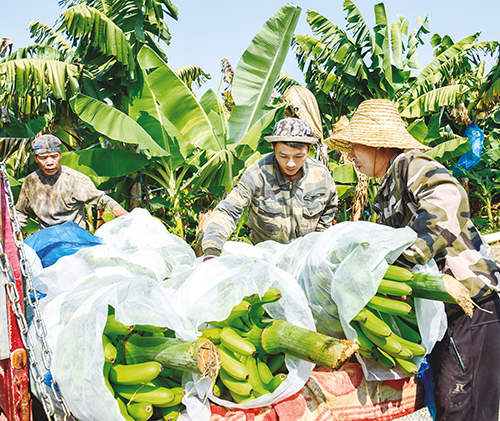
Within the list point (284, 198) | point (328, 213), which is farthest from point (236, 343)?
point (328, 213)

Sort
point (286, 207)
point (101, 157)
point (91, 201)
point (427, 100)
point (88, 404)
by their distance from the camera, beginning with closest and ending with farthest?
1. point (88, 404)
2. point (286, 207)
3. point (91, 201)
4. point (101, 157)
5. point (427, 100)

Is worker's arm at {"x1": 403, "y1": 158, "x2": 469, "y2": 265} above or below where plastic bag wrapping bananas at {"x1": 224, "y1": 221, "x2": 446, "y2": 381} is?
above

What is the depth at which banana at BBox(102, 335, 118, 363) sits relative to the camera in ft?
4.24

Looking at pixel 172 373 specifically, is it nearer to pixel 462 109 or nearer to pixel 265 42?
pixel 265 42

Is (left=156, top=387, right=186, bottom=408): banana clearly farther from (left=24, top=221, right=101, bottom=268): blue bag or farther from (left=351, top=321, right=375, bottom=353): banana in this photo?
(left=24, top=221, right=101, bottom=268): blue bag

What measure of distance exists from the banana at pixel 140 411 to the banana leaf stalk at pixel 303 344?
0.42m

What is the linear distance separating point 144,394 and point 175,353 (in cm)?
18

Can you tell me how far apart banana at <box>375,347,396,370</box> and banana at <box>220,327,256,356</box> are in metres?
0.53

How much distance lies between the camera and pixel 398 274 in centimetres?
150

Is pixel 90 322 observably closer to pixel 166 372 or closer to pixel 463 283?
pixel 166 372

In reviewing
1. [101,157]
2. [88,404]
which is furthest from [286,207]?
[101,157]

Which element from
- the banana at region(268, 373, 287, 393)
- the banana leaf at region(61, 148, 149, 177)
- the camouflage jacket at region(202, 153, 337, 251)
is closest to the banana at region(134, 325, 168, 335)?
the banana at region(268, 373, 287, 393)

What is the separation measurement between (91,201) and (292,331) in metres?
3.34

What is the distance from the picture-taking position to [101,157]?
20.3 feet
